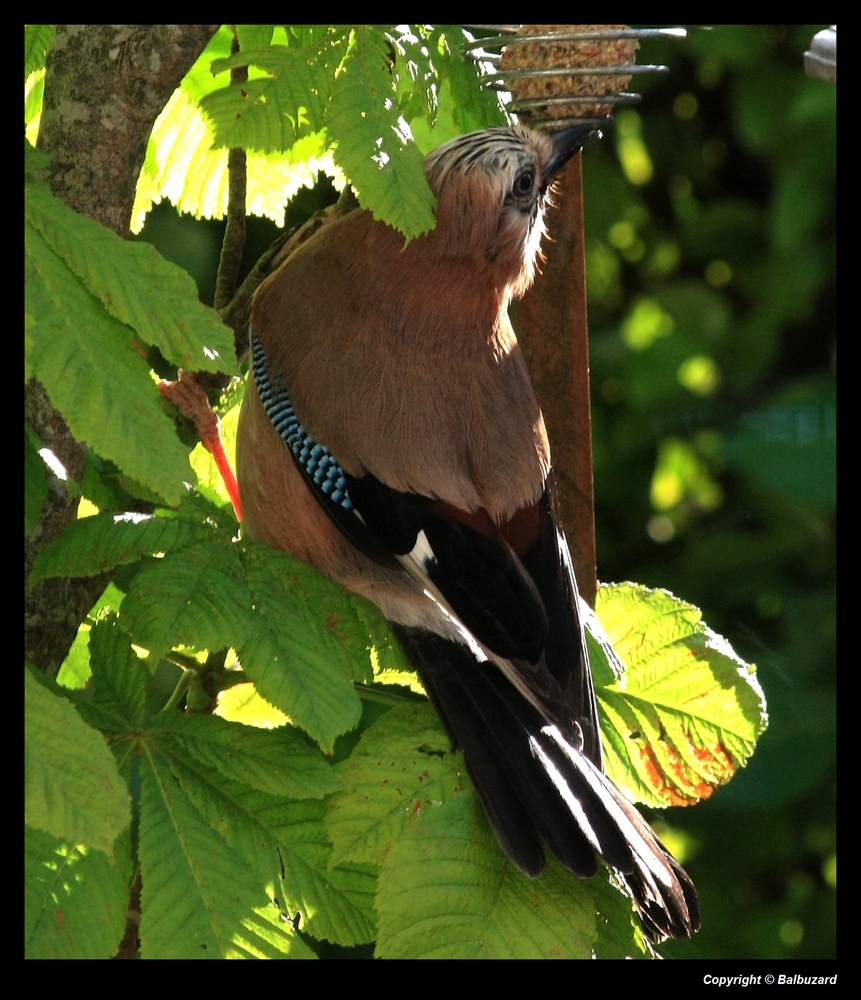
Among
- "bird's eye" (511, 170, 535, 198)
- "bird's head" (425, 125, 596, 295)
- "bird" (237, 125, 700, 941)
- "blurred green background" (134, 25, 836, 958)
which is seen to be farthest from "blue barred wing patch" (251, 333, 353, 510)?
"blurred green background" (134, 25, 836, 958)

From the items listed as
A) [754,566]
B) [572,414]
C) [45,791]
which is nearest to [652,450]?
[754,566]

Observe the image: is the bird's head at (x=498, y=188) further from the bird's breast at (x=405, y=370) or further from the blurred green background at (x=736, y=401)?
the blurred green background at (x=736, y=401)

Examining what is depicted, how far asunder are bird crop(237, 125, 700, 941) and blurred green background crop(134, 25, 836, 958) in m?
1.74

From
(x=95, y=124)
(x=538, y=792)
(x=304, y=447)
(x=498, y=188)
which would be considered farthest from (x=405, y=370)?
(x=538, y=792)

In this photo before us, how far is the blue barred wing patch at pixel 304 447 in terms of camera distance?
2494 mm

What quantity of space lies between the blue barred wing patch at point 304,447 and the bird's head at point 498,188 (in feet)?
1.57

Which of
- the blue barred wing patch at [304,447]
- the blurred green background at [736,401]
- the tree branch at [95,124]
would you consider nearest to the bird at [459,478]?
the blue barred wing patch at [304,447]

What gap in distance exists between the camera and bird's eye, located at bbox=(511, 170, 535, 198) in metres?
2.71

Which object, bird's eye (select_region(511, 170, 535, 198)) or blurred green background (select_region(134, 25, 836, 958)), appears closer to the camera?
bird's eye (select_region(511, 170, 535, 198))

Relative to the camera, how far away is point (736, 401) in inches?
210

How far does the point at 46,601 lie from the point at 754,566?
3.47 meters

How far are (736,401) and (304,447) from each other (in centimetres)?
316

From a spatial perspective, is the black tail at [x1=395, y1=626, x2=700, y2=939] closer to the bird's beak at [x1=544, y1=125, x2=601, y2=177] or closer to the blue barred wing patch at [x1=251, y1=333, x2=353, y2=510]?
the blue barred wing patch at [x1=251, y1=333, x2=353, y2=510]

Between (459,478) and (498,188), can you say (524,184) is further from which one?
(459,478)
